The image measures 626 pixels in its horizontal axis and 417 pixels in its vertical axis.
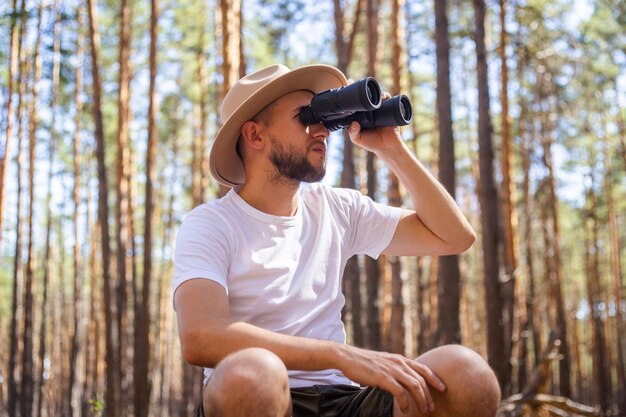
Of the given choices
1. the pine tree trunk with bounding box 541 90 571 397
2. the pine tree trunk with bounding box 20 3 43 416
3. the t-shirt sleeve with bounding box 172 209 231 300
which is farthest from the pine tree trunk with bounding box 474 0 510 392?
the pine tree trunk with bounding box 20 3 43 416

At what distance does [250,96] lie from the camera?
2678 mm

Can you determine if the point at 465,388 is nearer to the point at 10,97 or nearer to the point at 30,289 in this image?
the point at 10,97

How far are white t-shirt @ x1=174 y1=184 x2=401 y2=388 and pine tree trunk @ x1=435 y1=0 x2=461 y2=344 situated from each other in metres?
6.09

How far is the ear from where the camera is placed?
279 centimetres

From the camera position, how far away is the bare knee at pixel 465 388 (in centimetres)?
203

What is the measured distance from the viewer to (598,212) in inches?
966

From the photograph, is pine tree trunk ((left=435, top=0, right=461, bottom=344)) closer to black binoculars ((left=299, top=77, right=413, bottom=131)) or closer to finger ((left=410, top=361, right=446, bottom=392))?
black binoculars ((left=299, top=77, right=413, bottom=131))

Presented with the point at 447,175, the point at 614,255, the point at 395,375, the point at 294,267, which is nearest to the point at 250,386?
the point at 395,375

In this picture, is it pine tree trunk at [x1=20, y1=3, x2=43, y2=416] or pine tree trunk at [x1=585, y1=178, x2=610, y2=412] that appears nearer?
pine tree trunk at [x1=20, y1=3, x2=43, y2=416]

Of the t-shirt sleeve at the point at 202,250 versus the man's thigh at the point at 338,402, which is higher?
the t-shirt sleeve at the point at 202,250

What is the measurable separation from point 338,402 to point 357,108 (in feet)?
3.20

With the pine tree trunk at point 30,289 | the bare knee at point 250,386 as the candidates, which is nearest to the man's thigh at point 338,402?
the bare knee at point 250,386

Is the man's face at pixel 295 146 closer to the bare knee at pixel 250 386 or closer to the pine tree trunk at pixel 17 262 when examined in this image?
the bare knee at pixel 250 386

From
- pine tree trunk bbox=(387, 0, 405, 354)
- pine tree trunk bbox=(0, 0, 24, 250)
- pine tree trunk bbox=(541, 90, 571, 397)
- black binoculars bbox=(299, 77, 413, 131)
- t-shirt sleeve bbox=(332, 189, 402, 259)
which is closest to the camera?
black binoculars bbox=(299, 77, 413, 131)
